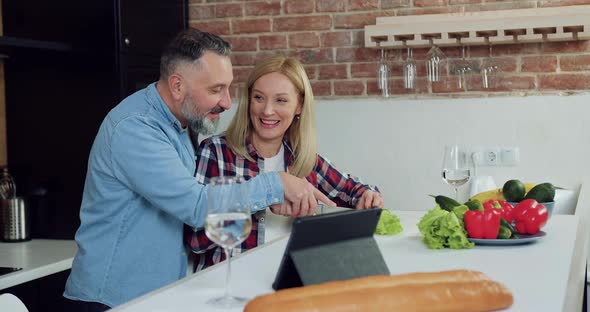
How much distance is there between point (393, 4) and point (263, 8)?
71 cm

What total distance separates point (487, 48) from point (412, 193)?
792mm

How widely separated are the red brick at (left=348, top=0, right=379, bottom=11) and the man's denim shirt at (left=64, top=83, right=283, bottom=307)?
6.09ft

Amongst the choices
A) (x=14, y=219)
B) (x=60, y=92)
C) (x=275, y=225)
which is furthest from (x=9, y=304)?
(x=60, y=92)

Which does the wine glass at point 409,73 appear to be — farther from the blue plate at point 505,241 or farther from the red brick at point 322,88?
the blue plate at point 505,241

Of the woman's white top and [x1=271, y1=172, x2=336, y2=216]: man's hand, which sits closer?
[x1=271, y1=172, x2=336, y2=216]: man's hand

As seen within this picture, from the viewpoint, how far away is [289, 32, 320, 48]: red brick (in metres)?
4.07

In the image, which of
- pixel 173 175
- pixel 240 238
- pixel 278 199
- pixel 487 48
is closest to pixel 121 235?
pixel 173 175

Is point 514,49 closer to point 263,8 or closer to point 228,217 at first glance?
point 263,8

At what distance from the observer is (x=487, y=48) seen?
3.77 metres

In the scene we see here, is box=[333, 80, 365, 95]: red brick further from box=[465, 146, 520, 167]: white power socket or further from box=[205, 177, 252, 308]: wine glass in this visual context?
box=[205, 177, 252, 308]: wine glass

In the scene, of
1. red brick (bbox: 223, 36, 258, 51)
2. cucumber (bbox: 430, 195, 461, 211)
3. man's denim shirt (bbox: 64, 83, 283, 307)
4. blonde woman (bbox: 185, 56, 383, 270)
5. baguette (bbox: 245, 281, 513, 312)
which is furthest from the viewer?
red brick (bbox: 223, 36, 258, 51)

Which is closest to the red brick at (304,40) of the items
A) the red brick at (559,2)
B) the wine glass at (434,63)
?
the wine glass at (434,63)


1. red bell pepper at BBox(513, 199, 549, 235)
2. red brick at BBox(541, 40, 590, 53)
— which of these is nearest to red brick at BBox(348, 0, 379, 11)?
red brick at BBox(541, 40, 590, 53)

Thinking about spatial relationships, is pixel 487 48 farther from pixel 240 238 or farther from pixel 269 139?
pixel 240 238
